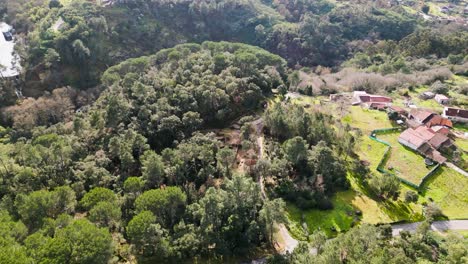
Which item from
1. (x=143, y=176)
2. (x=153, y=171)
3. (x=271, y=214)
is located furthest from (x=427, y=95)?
(x=143, y=176)

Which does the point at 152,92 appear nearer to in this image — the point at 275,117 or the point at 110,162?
the point at 110,162

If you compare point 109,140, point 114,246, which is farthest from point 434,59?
point 114,246

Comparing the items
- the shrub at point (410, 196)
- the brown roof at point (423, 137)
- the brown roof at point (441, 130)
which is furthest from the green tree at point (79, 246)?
the brown roof at point (441, 130)

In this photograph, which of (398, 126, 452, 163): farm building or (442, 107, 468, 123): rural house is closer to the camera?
(398, 126, 452, 163): farm building

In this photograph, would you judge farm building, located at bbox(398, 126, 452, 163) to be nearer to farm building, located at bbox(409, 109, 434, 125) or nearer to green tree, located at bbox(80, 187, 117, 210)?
farm building, located at bbox(409, 109, 434, 125)

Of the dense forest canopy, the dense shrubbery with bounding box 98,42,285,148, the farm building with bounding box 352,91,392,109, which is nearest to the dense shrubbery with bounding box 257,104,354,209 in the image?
the dense forest canopy

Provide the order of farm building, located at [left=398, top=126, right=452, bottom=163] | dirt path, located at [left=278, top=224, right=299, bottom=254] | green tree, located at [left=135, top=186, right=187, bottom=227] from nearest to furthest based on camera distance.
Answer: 1. green tree, located at [left=135, top=186, right=187, bottom=227]
2. dirt path, located at [left=278, top=224, right=299, bottom=254]
3. farm building, located at [left=398, top=126, right=452, bottom=163]

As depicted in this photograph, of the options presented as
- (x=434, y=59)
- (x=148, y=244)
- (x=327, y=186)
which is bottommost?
(x=434, y=59)
